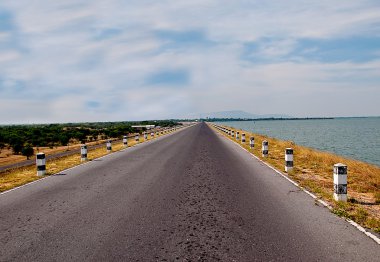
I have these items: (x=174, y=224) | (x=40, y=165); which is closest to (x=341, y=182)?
(x=174, y=224)

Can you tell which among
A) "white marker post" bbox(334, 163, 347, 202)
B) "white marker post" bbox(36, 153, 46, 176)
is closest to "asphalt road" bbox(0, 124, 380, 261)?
"white marker post" bbox(334, 163, 347, 202)

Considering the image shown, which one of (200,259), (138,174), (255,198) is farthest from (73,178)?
(200,259)

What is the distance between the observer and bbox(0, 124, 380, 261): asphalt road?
4828mm

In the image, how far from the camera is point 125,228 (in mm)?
5973

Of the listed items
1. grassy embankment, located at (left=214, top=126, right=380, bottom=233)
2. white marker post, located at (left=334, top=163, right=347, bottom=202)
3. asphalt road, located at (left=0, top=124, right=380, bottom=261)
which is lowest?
grassy embankment, located at (left=214, top=126, right=380, bottom=233)

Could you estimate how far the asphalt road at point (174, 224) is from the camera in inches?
190

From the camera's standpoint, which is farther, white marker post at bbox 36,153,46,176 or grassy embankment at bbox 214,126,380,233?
white marker post at bbox 36,153,46,176

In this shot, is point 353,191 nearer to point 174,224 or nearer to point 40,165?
point 174,224

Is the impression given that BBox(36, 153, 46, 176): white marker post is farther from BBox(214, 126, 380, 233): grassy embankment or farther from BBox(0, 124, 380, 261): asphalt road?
BBox(214, 126, 380, 233): grassy embankment

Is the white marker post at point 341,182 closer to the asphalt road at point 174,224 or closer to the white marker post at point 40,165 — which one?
the asphalt road at point 174,224

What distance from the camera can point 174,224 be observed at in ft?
20.2

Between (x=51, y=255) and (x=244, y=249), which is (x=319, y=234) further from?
(x=51, y=255)

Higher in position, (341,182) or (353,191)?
(341,182)

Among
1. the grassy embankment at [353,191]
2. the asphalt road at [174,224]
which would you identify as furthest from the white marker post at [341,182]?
the asphalt road at [174,224]
